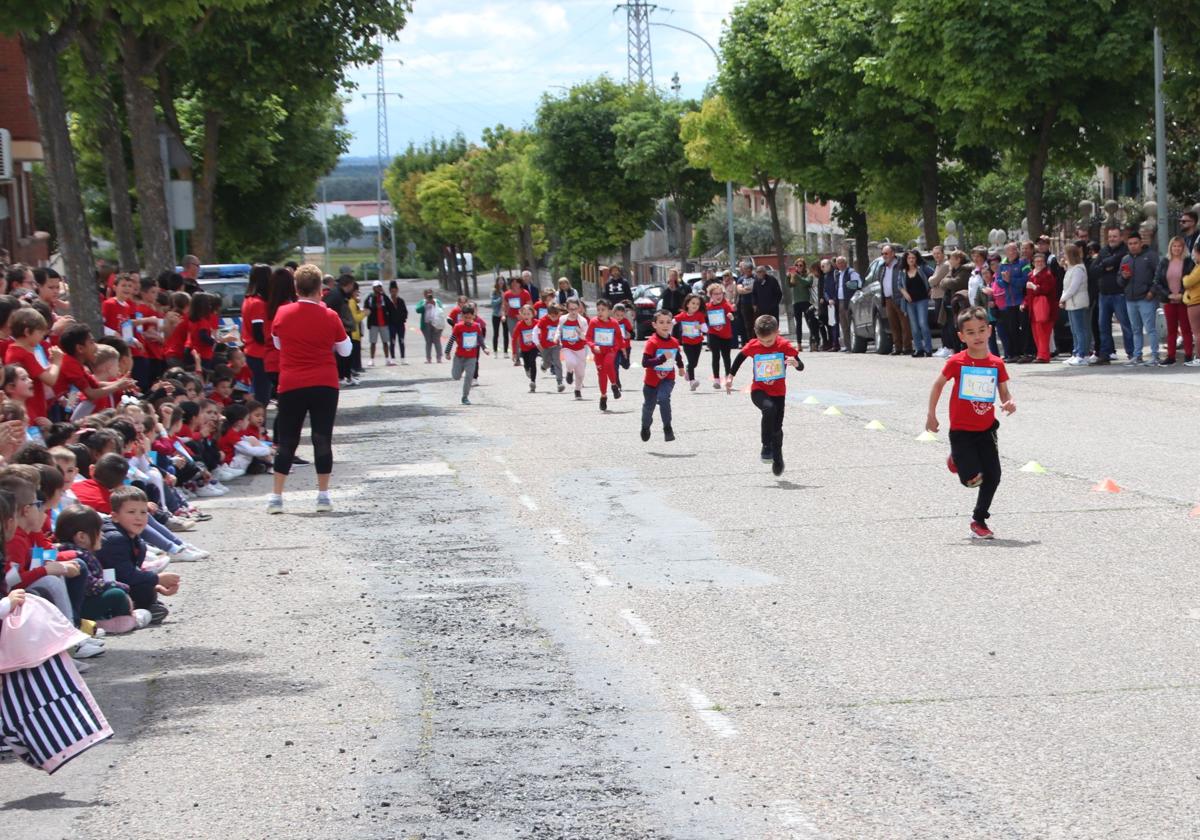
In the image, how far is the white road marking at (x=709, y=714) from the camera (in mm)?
6762

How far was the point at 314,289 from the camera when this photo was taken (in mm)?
13633

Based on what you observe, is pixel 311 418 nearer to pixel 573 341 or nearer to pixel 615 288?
pixel 573 341

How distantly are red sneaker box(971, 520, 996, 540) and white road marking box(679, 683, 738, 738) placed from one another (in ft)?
12.9

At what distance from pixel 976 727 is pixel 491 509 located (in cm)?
709

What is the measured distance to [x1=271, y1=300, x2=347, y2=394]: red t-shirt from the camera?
13625 mm

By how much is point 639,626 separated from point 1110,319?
689 inches

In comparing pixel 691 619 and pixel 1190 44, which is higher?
pixel 1190 44

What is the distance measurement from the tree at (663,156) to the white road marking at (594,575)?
2461 inches

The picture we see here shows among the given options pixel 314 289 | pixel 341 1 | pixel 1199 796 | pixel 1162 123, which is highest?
pixel 341 1

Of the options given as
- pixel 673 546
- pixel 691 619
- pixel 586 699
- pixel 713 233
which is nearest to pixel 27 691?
pixel 586 699

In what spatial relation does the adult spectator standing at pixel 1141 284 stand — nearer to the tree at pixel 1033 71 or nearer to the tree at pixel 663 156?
the tree at pixel 1033 71

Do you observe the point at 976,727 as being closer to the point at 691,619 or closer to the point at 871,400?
the point at 691,619

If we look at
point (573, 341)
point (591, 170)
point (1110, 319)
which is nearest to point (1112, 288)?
point (1110, 319)

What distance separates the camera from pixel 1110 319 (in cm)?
2466
